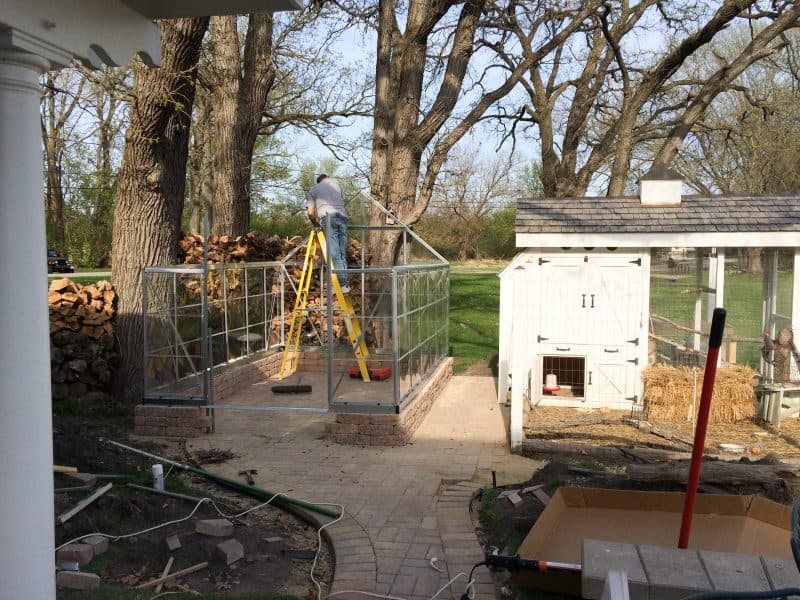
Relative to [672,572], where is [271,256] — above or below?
Answer: above

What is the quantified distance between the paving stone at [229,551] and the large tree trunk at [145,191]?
17.7ft

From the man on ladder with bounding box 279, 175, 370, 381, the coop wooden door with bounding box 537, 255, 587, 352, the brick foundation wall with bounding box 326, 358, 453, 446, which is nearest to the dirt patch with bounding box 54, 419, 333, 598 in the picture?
the brick foundation wall with bounding box 326, 358, 453, 446

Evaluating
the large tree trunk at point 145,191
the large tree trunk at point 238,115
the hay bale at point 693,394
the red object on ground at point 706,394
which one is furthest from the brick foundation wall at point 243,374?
the red object on ground at point 706,394

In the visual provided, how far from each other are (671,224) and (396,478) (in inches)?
204

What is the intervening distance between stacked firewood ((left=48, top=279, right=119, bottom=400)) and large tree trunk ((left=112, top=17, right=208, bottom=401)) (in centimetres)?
22

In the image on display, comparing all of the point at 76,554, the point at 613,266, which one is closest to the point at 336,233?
the point at 613,266

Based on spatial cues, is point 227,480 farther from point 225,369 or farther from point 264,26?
point 264,26

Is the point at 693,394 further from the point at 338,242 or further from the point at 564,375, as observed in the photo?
the point at 338,242

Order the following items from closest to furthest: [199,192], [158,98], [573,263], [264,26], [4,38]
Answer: [4,38] → [158,98] → [573,263] → [264,26] → [199,192]

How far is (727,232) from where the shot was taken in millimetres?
9758

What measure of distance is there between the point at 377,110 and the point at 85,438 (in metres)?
8.41

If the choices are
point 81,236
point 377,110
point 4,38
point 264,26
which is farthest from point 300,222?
point 4,38

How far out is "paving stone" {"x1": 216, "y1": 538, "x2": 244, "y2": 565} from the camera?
4984 millimetres

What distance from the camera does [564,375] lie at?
10.9 meters
